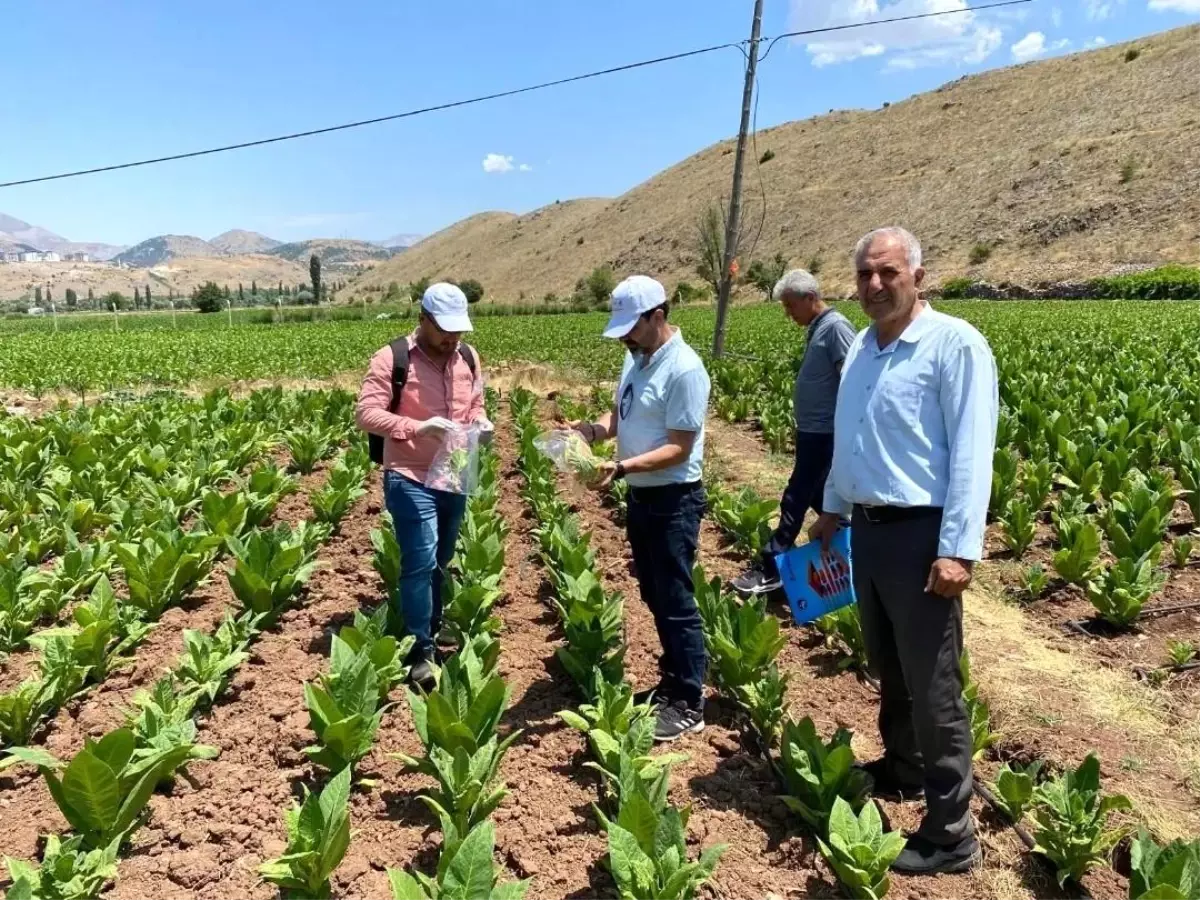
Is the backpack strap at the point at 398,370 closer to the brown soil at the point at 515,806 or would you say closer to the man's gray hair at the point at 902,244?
the brown soil at the point at 515,806

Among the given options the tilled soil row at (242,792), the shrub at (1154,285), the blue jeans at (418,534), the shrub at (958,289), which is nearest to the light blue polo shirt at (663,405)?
the blue jeans at (418,534)

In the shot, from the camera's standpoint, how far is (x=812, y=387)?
502 cm

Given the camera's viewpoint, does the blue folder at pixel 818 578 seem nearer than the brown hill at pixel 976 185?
Yes

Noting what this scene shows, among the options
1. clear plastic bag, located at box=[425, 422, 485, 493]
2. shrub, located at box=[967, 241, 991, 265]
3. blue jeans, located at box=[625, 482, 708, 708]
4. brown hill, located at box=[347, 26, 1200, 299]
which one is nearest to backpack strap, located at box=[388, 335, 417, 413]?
clear plastic bag, located at box=[425, 422, 485, 493]

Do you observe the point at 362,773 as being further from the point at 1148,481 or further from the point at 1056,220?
the point at 1056,220

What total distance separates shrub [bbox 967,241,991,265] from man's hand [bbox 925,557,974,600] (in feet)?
169

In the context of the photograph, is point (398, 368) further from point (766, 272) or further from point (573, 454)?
point (766, 272)

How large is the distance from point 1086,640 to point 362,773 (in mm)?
4039

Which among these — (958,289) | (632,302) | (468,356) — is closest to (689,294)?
(958,289)

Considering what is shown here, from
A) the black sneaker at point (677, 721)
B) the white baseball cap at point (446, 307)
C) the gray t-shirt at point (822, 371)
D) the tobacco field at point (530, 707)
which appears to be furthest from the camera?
the gray t-shirt at point (822, 371)

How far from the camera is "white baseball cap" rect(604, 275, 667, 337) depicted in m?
3.25

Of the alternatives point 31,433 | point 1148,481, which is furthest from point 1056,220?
point 31,433

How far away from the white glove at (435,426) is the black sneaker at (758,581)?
8.01 ft

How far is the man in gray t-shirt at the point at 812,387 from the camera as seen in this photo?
16.0ft
